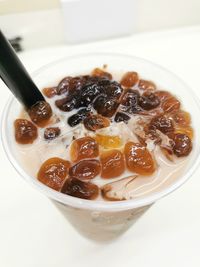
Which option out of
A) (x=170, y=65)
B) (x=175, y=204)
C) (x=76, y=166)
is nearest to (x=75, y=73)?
(x=76, y=166)

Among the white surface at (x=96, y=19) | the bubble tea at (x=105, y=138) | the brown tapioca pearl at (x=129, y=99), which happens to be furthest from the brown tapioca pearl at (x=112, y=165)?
the white surface at (x=96, y=19)

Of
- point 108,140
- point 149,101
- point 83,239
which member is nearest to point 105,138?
point 108,140

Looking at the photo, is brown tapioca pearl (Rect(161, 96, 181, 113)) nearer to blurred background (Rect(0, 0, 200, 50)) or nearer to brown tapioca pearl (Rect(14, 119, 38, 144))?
brown tapioca pearl (Rect(14, 119, 38, 144))

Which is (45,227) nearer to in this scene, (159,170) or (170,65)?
(159,170)

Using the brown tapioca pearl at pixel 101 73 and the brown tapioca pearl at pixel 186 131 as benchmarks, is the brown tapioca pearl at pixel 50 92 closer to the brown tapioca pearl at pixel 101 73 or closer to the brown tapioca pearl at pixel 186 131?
the brown tapioca pearl at pixel 101 73

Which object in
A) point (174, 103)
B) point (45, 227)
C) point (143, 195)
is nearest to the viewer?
point (143, 195)

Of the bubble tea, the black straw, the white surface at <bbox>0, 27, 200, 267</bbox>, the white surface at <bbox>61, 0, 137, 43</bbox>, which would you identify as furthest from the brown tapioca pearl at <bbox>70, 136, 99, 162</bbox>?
the white surface at <bbox>61, 0, 137, 43</bbox>
